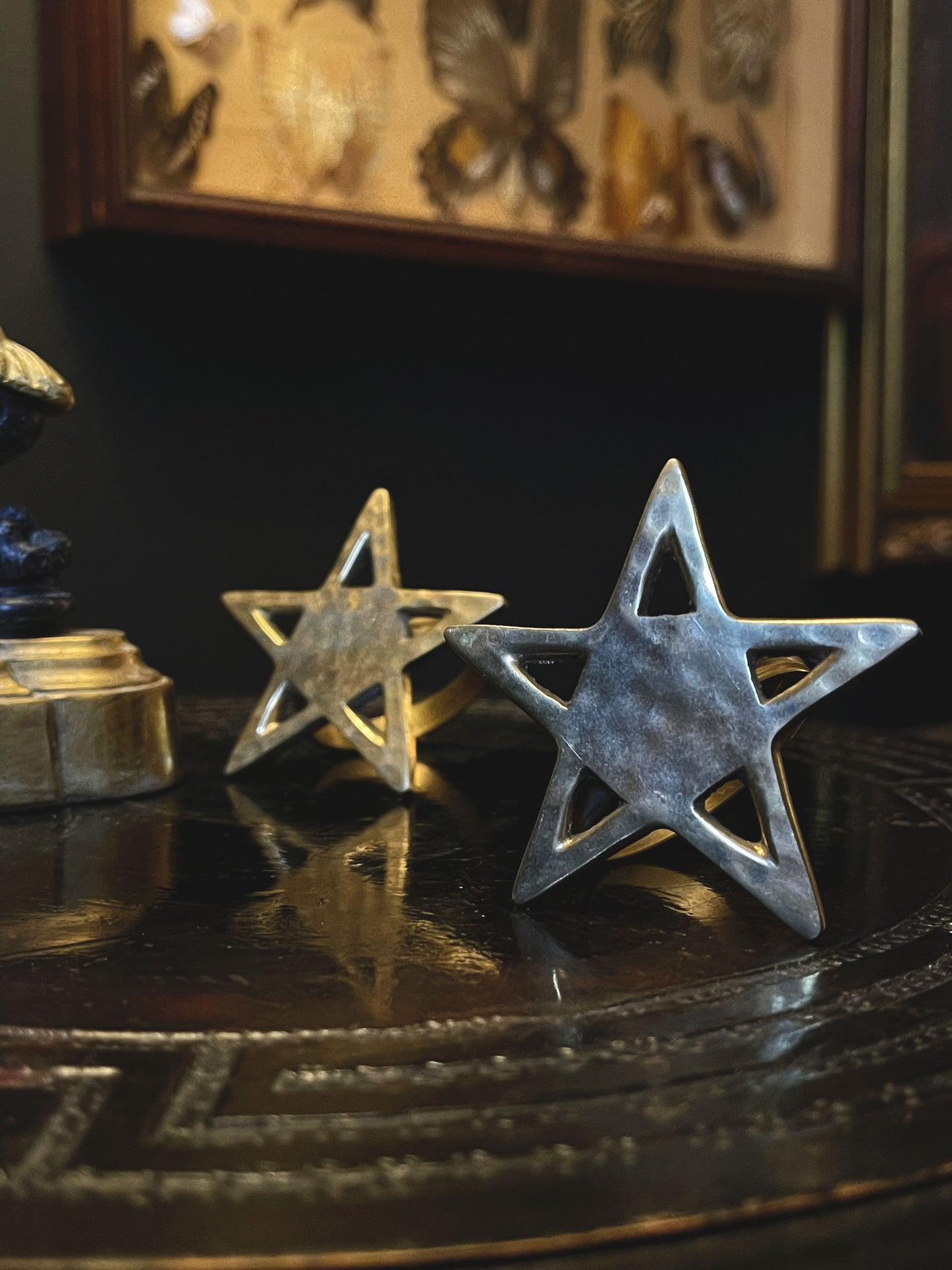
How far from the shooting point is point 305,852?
750mm

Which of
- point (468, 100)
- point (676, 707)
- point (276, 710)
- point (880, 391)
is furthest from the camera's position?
point (880, 391)

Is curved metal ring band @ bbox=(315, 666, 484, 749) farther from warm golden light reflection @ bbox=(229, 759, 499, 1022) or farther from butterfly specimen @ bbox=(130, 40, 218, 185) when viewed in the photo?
butterfly specimen @ bbox=(130, 40, 218, 185)

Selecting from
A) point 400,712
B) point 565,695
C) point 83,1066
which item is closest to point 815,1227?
point 83,1066

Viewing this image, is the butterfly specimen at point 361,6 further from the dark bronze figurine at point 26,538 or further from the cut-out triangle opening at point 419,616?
the cut-out triangle opening at point 419,616

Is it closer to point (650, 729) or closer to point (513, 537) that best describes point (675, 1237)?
point (650, 729)

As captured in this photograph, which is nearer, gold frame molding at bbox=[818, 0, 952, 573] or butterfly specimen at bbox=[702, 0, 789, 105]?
butterfly specimen at bbox=[702, 0, 789, 105]

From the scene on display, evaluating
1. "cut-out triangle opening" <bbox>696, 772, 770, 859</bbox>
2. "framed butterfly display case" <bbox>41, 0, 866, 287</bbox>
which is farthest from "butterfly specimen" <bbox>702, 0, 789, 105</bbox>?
"cut-out triangle opening" <bbox>696, 772, 770, 859</bbox>

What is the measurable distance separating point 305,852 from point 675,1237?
0.44 metres

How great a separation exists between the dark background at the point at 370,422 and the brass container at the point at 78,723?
2.79 ft

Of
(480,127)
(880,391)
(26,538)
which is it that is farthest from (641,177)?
(26,538)

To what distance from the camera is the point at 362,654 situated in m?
0.94

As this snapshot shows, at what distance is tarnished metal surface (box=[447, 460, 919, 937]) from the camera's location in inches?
23.5

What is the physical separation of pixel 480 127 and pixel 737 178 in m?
0.47

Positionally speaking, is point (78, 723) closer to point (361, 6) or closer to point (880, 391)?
point (361, 6)
